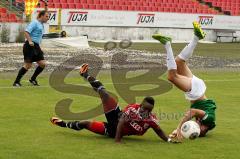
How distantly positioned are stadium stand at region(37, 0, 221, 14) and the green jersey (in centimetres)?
2983

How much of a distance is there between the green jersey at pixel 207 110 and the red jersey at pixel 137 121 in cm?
122

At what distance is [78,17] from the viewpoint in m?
40.4

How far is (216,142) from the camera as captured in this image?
32.0 feet

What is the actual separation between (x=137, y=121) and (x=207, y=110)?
1538mm

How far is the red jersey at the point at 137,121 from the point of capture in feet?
30.8

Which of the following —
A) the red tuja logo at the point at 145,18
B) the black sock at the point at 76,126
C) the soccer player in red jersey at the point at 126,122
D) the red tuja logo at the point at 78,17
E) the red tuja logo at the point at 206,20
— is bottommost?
the red tuja logo at the point at 206,20

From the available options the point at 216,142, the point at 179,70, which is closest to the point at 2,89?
the point at 179,70

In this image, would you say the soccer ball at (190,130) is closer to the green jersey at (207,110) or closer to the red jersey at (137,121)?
the green jersey at (207,110)

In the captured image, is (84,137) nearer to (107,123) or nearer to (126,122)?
(107,123)

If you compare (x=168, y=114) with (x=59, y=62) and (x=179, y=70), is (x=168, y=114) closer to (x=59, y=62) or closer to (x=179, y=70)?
(x=179, y=70)

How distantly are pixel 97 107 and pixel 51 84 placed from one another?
4174mm

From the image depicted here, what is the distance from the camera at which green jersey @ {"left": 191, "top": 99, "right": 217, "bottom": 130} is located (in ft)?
33.5

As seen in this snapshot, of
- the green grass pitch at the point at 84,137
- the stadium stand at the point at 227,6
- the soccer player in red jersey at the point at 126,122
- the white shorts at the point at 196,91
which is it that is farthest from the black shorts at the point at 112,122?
the stadium stand at the point at 227,6

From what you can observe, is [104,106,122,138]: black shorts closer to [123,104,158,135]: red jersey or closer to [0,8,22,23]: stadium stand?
[123,104,158,135]: red jersey
